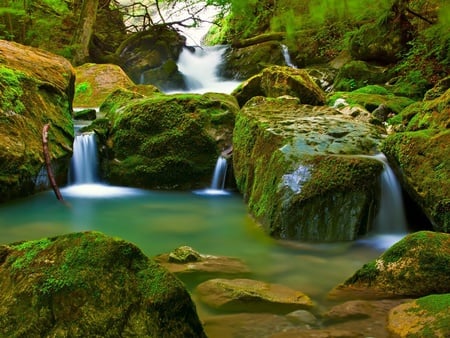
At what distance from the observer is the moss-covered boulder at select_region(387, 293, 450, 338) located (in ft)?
8.87

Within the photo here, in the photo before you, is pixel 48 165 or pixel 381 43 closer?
pixel 48 165

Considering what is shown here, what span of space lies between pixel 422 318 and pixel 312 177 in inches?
102

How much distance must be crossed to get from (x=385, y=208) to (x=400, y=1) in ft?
A: 13.4

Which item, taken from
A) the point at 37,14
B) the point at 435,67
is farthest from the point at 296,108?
the point at 37,14

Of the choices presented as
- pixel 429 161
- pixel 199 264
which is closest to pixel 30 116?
pixel 199 264

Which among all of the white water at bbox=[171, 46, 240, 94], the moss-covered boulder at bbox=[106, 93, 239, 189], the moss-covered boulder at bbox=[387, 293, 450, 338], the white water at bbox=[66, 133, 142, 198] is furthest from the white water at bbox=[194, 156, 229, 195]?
the white water at bbox=[171, 46, 240, 94]

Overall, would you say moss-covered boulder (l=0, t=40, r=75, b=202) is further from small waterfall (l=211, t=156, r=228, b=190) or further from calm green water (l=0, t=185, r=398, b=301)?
small waterfall (l=211, t=156, r=228, b=190)

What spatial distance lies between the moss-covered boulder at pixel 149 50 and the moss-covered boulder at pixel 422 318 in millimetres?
15716

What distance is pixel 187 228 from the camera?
19.7ft

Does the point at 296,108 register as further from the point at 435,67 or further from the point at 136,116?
the point at 435,67

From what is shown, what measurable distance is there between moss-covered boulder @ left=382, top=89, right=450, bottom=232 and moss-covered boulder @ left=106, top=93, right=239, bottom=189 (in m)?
3.56

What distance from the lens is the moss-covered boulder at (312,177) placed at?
526 centimetres

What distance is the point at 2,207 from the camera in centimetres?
670

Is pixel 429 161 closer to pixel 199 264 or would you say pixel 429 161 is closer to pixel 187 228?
pixel 199 264
